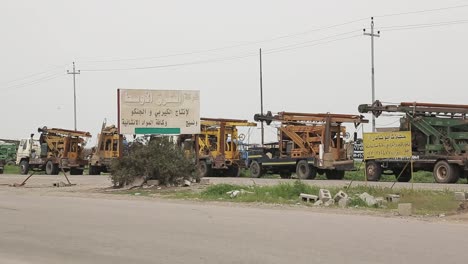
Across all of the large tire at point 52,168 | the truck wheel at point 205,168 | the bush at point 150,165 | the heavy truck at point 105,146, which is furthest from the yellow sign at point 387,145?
the large tire at point 52,168

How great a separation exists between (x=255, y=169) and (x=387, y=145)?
47.5 feet

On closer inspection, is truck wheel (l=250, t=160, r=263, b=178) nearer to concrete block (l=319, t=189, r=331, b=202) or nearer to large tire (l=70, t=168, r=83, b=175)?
large tire (l=70, t=168, r=83, b=175)

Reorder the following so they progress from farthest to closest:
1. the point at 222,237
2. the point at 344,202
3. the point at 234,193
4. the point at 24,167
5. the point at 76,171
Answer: the point at 24,167 < the point at 76,171 < the point at 234,193 < the point at 344,202 < the point at 222,237

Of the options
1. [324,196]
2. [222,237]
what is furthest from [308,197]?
[222,237]

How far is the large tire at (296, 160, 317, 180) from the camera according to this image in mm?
31281

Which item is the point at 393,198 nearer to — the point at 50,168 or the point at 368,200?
the point at 368,200

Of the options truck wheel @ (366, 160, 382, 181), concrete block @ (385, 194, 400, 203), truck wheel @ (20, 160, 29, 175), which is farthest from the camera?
truck wheel @ (20, 160, 29, 175)

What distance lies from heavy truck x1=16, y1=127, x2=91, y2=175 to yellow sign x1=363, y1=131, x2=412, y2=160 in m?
27.1

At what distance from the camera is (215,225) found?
1183 centimetres

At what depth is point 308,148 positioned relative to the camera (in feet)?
105

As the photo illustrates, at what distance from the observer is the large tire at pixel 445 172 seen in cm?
2514

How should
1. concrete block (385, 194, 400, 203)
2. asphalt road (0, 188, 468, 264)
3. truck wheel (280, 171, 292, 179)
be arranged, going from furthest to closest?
1. truck wheel (280, 171, 292, 179)
2. concrete block (385, 194, 400, 203)
3. asphalt road (0, 188, 468, 264)

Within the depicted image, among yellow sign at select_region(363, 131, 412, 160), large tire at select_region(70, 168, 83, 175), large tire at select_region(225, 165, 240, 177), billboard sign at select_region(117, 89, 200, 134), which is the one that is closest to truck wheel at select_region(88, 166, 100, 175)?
large tire at select_region(70, 168, 83, 175)

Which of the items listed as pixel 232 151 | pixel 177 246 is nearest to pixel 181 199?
pixel 177 246
